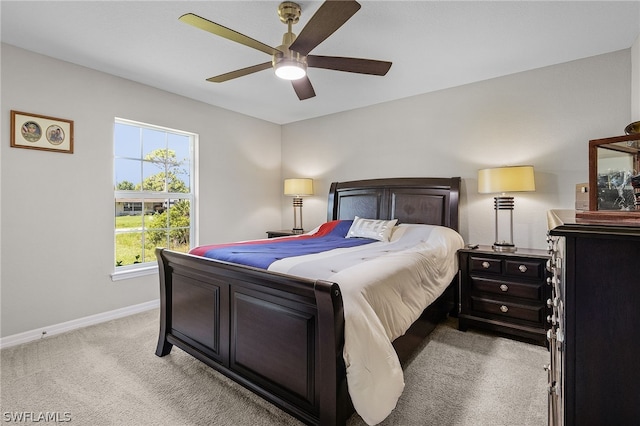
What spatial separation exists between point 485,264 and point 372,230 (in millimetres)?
1107

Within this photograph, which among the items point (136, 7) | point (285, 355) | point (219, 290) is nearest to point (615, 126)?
point (285, 355)

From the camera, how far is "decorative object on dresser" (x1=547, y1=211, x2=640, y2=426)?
66cm

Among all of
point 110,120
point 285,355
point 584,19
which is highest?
point 584,19

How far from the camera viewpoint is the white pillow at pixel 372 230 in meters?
3.23

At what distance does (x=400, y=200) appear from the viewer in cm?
379

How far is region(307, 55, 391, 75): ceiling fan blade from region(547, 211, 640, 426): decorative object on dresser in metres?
1.83

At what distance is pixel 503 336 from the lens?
2.77 m

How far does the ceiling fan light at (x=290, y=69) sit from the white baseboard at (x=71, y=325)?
2.97 meters

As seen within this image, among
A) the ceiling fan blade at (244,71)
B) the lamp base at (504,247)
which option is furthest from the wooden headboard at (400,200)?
the ceiling fan blade at (244,71)

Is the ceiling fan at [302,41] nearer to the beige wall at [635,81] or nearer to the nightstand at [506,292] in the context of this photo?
the nightstand at [506,292]

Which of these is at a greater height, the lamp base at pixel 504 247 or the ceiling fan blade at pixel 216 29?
the ceiling fan blade at pixel 216 29

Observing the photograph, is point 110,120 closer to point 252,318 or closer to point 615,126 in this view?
point 252,318

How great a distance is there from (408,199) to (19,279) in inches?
154

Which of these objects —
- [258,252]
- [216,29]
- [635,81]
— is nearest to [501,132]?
[635,81]
